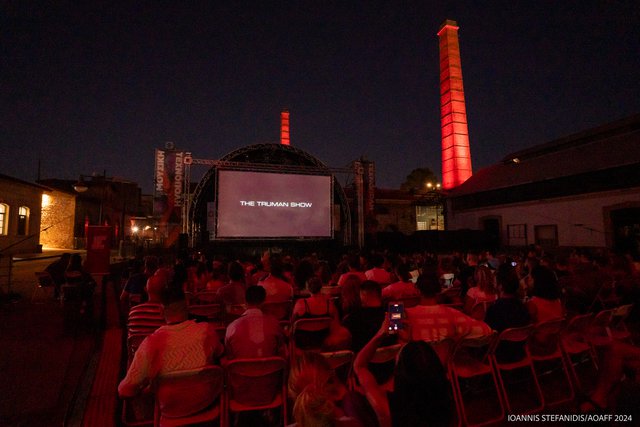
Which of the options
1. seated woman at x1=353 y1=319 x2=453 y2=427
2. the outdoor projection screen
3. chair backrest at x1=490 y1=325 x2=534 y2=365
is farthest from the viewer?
the outdoor projection screen

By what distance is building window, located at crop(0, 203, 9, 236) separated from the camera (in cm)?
1534

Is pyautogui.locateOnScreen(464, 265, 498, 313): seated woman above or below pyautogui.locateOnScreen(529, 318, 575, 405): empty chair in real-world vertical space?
above

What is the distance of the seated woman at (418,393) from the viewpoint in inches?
→ 53.9

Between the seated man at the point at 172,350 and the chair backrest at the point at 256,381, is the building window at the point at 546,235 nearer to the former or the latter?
the chair backrest at the point at 256,381

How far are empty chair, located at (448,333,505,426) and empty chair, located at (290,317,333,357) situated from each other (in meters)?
1.16

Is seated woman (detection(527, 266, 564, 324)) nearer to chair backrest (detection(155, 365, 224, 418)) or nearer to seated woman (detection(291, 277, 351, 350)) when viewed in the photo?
seated woman (detection(291, 277, 351, 350))

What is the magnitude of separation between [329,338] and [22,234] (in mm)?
20280

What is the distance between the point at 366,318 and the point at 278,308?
150cm

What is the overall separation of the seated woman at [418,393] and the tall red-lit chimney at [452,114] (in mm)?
26797

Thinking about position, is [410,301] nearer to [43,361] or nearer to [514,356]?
[514,356]

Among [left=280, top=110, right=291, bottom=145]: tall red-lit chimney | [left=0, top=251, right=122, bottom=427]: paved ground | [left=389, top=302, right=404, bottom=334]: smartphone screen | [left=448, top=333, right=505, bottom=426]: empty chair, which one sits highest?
[left=280, top=110, right=291, bottom=145]: tall red-lit chimney

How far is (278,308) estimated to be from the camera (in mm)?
4145

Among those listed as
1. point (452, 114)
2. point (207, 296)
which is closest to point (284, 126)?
point (452, 114)

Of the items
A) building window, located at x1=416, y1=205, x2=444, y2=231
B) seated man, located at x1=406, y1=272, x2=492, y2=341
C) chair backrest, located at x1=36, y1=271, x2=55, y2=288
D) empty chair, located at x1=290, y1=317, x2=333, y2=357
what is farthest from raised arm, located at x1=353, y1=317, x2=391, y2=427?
building window, located at x1=416, y1=205, x2=444, y2=231
